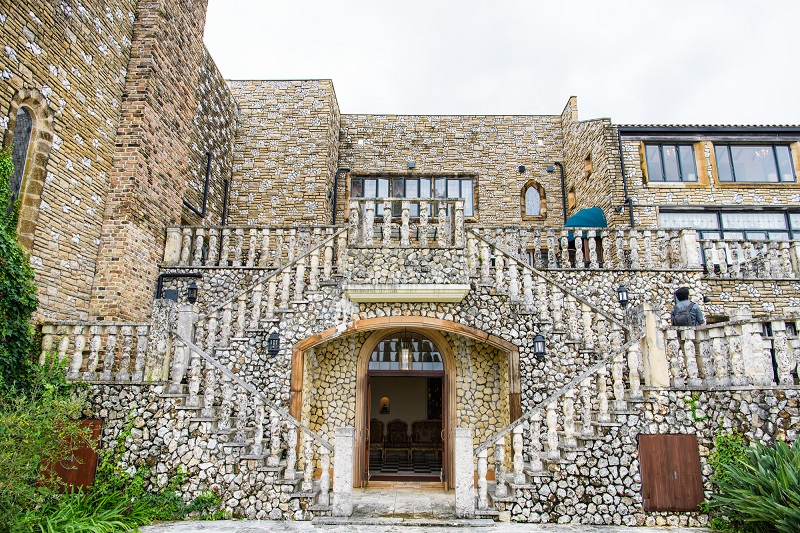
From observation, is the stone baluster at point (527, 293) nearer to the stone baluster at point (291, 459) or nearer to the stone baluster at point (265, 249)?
the stone baluster at point (291, 459)

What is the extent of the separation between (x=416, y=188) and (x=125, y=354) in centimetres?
1078

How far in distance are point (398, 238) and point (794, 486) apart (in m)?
7.43

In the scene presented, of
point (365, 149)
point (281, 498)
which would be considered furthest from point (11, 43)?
point (365, 149)

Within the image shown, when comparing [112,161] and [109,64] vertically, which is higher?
[109,64]

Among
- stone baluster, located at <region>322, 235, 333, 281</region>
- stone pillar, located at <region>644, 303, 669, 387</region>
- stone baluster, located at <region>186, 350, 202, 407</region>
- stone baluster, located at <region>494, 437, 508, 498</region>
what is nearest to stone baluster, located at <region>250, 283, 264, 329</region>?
stone baluster, located at <region>322, 235, 333, 281</region>

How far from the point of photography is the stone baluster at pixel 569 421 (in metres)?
7.55

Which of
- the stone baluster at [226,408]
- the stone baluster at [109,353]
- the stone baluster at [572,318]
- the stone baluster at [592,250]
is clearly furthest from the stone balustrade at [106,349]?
the stone baluster at [592,250]

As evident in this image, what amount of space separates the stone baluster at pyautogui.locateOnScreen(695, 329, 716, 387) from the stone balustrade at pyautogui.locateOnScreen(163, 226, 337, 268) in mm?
7359

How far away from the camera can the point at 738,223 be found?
1479cm

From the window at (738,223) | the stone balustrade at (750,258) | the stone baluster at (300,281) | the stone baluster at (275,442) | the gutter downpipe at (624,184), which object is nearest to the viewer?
the stone baluster at (275,442)

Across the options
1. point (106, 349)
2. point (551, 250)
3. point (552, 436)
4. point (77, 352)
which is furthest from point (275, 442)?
point (551, 250)

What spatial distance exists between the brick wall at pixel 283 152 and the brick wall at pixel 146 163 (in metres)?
3.37

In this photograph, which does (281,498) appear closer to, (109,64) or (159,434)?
(159,434)

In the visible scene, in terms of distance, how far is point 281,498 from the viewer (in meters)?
7.60
